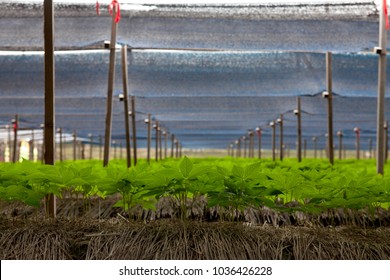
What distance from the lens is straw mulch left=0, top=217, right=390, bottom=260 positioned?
3.76 m

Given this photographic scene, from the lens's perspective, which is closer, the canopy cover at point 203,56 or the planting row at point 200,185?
the planting row at point 200,185

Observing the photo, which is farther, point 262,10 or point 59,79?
point 59,79

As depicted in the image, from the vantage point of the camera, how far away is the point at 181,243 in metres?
3.76

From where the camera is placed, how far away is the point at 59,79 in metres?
→ 13.6

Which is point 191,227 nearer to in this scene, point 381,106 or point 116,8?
point 381,106

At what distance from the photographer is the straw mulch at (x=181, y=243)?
376 centimetres

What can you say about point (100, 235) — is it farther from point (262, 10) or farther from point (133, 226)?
point (262, 10)

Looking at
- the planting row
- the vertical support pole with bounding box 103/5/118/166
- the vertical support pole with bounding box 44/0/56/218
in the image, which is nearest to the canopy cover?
the vertical support pole with bounding box 103/5/118/166

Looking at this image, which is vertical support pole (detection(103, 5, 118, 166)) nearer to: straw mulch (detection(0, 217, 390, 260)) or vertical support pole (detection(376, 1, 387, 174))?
vertical support pole (detection(376, 1, 387, 174))

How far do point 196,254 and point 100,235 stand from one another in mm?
568

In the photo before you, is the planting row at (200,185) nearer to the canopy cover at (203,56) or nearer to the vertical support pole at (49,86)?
the vertical support pole at (49,86)

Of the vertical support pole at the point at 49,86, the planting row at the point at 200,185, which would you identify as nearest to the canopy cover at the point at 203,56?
the vertical support pole at the point at 49,86
